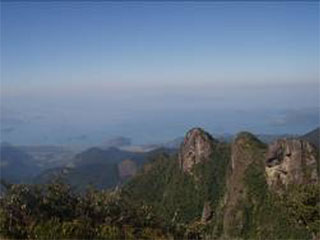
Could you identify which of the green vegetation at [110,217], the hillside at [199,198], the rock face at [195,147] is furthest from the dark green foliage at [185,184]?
the green vegetation at [110,217]

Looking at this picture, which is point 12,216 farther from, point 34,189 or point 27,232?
point 34,189

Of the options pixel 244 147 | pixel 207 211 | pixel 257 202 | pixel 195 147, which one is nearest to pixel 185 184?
pixel 195 147

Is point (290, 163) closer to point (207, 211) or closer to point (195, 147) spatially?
point (207, 211)

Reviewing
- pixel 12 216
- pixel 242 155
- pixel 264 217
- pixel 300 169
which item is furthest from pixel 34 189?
pixel 242 155

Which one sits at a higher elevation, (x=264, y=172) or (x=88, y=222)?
(x=88, y=222)

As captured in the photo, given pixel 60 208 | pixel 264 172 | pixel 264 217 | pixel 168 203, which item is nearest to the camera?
pixel 60 208

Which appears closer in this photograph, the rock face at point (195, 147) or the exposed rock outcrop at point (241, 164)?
the exposed rock outcrop at point (241, 164)

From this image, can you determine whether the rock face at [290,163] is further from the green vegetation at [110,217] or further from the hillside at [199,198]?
the green vegetation at [110,217]
